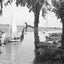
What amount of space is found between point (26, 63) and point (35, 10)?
941 cm

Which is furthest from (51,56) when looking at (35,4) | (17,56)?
(17,56)

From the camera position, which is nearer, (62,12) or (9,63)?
(62,12)

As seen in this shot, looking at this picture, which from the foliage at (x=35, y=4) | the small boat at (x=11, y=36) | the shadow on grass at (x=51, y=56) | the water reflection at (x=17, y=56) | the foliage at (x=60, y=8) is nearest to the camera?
the shadow on grass at (x=51, y=56)

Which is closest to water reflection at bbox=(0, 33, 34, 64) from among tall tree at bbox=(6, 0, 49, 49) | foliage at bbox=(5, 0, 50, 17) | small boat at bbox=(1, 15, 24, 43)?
tall tree at bbox=(6, 0, 49, 49)

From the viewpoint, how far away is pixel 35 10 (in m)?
29.9

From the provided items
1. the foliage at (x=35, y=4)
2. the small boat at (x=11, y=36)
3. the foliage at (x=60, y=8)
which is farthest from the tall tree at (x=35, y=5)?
the small boat at (x=11, y=36)

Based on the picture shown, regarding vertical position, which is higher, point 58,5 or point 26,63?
point 58,5

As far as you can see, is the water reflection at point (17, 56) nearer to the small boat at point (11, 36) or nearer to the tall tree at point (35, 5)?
the tall tree at point (35, 5)

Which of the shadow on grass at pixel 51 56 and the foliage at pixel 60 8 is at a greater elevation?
the foliage at pixel 60 8

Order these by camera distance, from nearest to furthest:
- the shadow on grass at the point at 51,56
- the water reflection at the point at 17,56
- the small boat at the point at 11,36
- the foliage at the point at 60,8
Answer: the shadow on grass at the point at 51,56 < the foliage at the point at 60,8 < the water reflection at the point at 17,56 < the small boat at the point at 11,36

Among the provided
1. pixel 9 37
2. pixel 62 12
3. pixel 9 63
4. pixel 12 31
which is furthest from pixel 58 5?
pixel 12 31

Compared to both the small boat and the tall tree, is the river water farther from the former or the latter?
the small boat

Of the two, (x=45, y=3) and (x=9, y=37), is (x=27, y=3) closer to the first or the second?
(x=45, y=3)

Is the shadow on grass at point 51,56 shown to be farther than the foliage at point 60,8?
No
